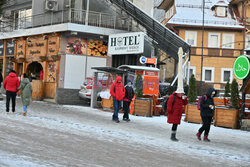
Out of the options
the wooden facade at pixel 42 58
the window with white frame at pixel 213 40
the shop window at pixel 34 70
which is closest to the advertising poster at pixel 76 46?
the wooden facade at pixel 42 58

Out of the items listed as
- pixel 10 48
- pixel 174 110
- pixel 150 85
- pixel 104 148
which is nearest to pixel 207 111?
pixel 174 110

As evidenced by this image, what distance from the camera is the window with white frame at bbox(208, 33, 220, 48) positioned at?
128 feet

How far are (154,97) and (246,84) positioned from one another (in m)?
5.66

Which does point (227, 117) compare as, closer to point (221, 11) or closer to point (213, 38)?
point (213, 38)

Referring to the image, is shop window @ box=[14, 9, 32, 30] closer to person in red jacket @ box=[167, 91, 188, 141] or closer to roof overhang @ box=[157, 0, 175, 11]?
person in red jacket @ box=[167, 91, 188, 141]

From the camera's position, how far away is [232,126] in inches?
596

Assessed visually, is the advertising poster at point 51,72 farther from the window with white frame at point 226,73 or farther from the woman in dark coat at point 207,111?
the window with white frame at point 226,73

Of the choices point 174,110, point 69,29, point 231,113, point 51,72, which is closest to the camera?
point 174,110

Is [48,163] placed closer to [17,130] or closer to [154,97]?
[17,130]

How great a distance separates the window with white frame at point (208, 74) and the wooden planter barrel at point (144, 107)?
70.1ft

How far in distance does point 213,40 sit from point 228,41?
153 cm

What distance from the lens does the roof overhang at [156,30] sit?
2288 cm

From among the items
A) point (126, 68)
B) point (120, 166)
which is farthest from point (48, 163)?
point (126, 68)

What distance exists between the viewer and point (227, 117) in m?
15.2
